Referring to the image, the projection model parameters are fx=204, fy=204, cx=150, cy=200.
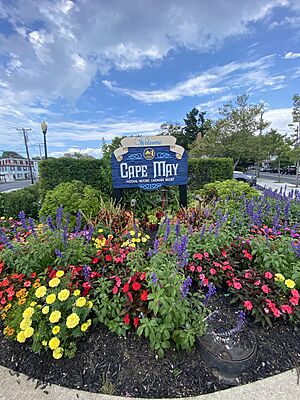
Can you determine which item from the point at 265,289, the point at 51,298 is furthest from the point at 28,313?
the point at 265,289

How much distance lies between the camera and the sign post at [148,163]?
13.4ft

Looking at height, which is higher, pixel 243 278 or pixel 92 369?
pixel 243 278

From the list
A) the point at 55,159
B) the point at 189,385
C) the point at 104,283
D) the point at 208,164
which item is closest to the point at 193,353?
the point at 189,385

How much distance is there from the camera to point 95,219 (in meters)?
3.34

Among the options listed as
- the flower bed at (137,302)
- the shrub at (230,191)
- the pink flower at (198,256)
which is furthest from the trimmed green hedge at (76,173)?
the pink flower at (198,256)

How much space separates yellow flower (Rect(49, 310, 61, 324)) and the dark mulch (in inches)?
12.2

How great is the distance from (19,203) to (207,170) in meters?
5.18

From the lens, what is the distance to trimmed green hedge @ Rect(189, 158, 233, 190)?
6.23 meters

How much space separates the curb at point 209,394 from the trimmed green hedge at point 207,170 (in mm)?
5271

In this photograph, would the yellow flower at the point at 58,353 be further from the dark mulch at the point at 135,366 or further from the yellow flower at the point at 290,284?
the yellow flower at the point at 290,284

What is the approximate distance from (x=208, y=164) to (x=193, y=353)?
5521mm

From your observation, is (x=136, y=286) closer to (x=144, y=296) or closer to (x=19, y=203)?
(x=144, y=296)

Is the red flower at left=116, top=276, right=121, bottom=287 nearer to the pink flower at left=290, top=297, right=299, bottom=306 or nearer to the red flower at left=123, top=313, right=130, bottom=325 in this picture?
the red flower at left=123, top=313, right=130, bottom=325

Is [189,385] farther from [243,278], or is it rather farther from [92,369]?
[243,278]
